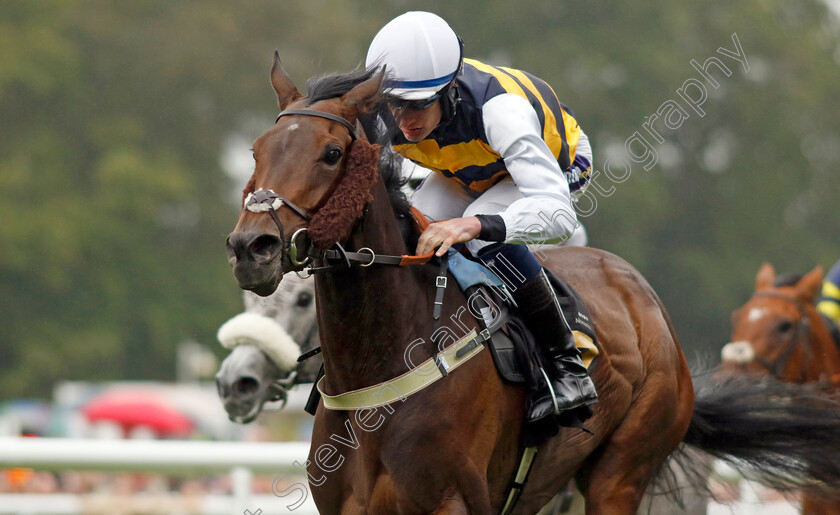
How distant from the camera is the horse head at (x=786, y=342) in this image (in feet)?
24.8

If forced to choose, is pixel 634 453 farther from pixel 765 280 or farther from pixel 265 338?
pixel 765 280

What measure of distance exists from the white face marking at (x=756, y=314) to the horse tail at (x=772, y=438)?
2634mm

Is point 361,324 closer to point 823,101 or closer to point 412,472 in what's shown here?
point 412,472

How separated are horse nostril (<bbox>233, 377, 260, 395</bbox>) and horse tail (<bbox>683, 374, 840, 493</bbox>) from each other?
217 centimetres

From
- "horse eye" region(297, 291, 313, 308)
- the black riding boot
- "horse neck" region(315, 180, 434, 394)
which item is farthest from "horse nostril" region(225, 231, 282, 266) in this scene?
"horse eye" region(297, 291, 313, 308)

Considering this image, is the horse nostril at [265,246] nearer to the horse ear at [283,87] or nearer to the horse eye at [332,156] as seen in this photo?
the horse eye at [332,156]

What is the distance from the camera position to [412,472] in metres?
3.30

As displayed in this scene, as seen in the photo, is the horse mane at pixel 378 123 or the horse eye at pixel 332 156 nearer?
the horse eye at pixel 332 156

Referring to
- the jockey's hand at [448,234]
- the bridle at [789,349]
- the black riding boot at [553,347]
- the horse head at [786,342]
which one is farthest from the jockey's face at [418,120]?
the bridle at [789,349]

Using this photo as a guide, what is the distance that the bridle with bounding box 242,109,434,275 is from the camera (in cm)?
295

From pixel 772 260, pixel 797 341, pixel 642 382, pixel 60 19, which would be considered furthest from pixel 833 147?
pixel 642 382

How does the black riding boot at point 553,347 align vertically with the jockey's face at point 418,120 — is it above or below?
below

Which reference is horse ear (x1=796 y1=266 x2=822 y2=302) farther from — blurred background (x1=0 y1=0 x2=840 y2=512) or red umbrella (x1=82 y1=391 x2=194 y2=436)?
blurred background (x1=0 y1=0 x2=840 y2=512)

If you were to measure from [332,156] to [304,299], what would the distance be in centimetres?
254
